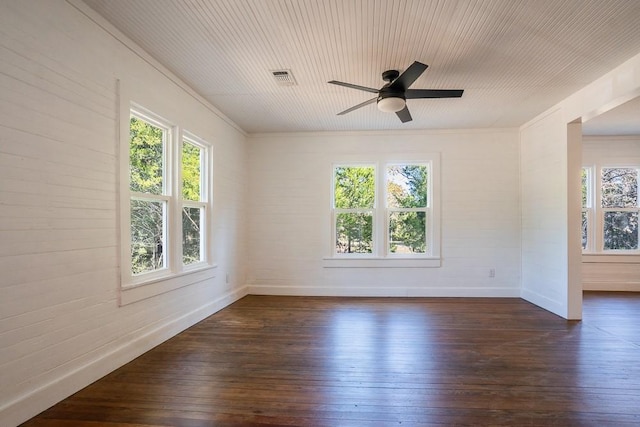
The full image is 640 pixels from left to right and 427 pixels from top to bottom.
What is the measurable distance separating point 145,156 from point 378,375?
288 centimetres

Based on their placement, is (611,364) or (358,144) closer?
Answer: (611,364)

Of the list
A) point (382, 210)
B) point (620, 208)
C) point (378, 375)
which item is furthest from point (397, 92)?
point (620, 208)

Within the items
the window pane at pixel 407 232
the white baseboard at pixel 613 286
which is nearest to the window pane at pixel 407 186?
the window pane at pixel 407 232

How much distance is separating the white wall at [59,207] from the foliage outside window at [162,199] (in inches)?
12.1

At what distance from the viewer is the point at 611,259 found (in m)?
5.76

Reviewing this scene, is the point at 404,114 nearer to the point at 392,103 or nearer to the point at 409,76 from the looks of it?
the point at 392,103

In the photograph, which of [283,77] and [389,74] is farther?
[283,77]

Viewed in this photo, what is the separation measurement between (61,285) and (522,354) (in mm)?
3774

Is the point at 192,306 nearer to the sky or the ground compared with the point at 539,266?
nearer to the ground

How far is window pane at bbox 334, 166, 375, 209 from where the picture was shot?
5629 mm

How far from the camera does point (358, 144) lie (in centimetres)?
560

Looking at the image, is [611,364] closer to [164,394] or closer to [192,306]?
[164,394]

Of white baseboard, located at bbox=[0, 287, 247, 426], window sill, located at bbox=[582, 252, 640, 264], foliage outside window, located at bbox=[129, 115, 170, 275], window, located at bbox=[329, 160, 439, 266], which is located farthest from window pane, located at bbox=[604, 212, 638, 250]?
foliage outside window, located at bbox=[129, 115, 170, 275]

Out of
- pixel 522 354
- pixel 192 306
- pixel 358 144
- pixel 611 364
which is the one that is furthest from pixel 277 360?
pixel 358 144
